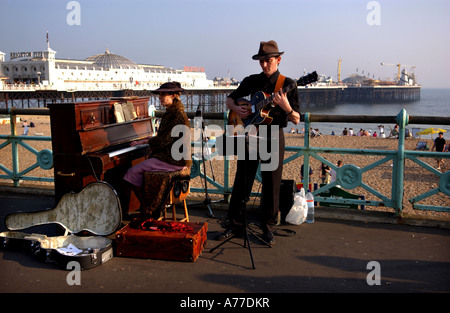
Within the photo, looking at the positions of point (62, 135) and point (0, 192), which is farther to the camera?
point (0, 192)

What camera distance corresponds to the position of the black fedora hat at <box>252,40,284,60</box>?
4.39 meters

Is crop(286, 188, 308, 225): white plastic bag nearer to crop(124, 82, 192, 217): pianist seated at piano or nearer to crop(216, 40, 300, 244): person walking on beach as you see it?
crop(216, 40, 300, 244): person walking on beach

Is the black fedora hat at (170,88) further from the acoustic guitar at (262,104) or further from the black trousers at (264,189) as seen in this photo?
the black trousers at (264,189)

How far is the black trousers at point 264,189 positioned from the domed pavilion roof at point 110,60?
379ft

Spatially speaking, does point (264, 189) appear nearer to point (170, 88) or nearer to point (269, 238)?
point (269, 238)

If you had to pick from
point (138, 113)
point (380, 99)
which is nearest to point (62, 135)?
point (138, 113)

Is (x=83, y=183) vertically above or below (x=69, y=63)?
below

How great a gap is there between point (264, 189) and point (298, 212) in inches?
26.8

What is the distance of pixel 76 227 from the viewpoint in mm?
4664

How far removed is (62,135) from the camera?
187 inches

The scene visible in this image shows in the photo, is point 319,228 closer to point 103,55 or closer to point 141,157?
point 141,157

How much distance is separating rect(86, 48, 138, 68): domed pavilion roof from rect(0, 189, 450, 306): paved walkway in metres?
116

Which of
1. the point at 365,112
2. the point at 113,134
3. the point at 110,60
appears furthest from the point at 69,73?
the point at 113,134

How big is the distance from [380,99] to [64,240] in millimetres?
169283
